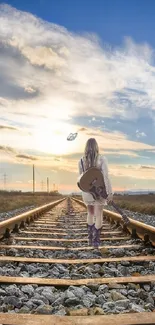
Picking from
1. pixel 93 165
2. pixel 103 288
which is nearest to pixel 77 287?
pixel 103 288

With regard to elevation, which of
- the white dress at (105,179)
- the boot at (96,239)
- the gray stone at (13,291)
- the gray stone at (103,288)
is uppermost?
the white dress at (105,179)

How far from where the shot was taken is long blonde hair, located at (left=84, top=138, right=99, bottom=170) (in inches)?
219

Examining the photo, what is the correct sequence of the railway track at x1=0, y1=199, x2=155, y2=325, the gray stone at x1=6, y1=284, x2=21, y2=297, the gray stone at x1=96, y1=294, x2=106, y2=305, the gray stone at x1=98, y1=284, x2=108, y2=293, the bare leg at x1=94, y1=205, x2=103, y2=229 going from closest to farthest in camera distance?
the railway track at x1=0, y1=199, x2=155, y2=325, the gray stone at x1=96, y1=294, x2=106, y2=305, the gray stone at x1=6, y1=284, x2=21, y2=297, the gray stone at x1=98, y1=284, x2=108, y2=293, the bare leg at x1=94, y1=205, x2=103, y2=229

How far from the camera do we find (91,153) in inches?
219

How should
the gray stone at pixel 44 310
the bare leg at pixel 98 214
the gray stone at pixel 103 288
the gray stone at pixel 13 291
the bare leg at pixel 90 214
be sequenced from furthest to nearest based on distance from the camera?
1. the bare leg at pixel 90 214
2. the bare leg at pixel 98 214
3. the gray stone at pixel 103 288
4. the gray stone at pixel 13 291
5. the gray stone at pixel 44 310

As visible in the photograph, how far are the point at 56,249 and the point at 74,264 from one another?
1.36 m

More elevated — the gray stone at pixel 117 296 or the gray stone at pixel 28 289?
the gray stone at pixel 28 289

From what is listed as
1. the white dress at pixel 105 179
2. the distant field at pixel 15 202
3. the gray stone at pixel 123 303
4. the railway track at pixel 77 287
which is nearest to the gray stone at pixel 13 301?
the railway track at pixel 77 287

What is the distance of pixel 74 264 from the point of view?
186 inches

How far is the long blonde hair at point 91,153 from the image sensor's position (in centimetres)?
557

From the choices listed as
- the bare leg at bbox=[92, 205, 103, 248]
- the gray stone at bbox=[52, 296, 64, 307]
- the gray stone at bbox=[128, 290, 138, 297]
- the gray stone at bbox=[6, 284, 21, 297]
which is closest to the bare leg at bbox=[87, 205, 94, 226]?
the bare leg at bbox=[92, 205, 103, 248]

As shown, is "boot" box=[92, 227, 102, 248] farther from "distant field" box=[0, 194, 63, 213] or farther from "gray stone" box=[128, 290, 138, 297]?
"distant field" box=[0, 194, 63, 213]

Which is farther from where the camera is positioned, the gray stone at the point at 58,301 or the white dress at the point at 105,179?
the white dress at the point at 105,179

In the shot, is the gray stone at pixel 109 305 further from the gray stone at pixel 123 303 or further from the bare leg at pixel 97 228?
the bare leg at pixel 97 228
